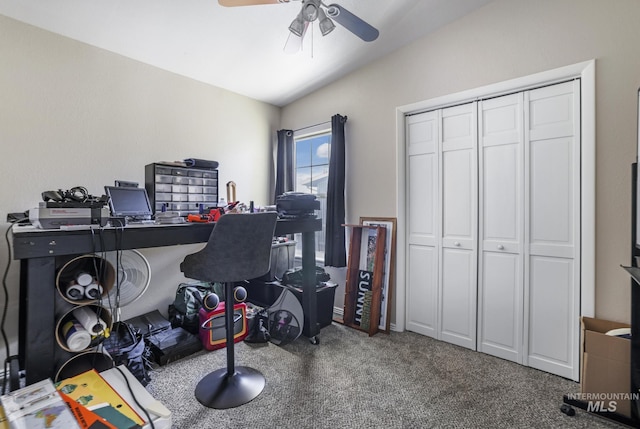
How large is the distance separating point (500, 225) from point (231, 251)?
204 centimetres

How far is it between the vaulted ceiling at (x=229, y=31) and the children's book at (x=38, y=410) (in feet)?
7.48

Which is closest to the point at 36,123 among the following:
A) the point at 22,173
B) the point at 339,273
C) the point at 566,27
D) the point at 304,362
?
the point at 22,173

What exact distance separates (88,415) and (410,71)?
3.12 metres

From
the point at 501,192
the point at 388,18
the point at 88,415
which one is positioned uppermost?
the point at 388,18

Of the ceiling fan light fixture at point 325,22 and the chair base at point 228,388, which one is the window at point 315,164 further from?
the chair base at point 228,388

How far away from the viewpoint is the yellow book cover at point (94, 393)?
3.82 ft

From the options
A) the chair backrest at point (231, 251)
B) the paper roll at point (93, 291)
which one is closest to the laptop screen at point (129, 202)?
the paper roll at point (93, 291)

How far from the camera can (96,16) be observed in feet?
6.87

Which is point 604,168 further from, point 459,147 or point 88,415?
point 88,415

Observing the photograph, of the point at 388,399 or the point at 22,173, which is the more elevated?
the point at 22,173

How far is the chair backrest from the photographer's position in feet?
5.46

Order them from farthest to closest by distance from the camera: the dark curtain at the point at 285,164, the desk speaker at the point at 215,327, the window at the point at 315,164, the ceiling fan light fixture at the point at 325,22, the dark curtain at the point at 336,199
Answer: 1. the dark curtain at the point at 285,164
2. the window at the point at 315,164
3. the dark curtain at the point at 336,199
4. the desk speaker at the point at 215,327
5. the ceiling fan light fixture at the point at 325,22

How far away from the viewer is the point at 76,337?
4.79 ft

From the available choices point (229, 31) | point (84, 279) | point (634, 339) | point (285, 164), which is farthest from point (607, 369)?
point (229, 31)
